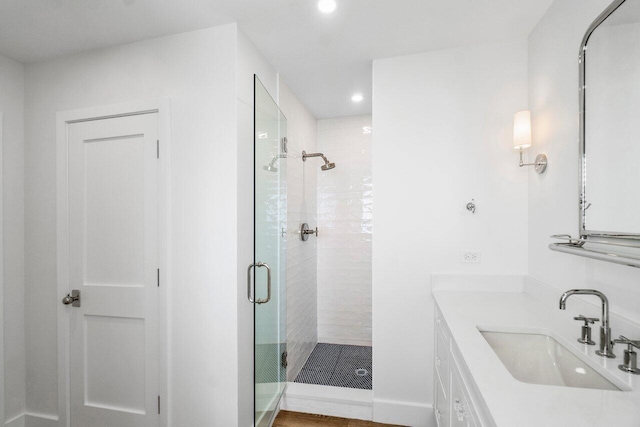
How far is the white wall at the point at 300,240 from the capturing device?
2.64 metres

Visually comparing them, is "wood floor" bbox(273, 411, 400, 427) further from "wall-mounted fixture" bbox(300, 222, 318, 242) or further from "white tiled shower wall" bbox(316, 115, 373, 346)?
"wall-mounted fixture" bbox(300, 222, 318, 242)

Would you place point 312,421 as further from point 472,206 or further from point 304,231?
point 472,206

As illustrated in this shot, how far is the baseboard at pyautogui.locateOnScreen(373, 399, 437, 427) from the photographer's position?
209 cm

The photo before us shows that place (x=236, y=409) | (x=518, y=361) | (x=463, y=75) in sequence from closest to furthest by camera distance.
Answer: (x=518, y=361) → (x=236, y=409) → (x=463, y=75)

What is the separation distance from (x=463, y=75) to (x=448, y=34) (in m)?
0.30

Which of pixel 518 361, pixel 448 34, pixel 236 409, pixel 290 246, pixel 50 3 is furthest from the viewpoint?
pixel 290 246

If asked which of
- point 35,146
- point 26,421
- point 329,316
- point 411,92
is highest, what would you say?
point 411,92

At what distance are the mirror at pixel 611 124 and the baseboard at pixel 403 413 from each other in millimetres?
1550

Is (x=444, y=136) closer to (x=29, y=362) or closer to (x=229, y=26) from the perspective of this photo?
(x=229, y=26)

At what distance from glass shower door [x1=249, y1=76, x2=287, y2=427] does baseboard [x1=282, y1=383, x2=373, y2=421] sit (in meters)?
0.15

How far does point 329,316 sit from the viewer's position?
3.57 metres

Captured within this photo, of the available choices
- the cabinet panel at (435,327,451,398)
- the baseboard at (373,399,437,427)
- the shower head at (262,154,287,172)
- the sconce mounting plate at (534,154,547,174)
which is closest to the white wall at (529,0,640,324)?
the sconce mounting plate at (534,154,547,174)

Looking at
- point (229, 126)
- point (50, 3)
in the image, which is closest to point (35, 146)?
point (50, 3)

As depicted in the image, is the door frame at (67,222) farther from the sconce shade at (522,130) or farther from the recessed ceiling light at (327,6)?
the sconce shade at (522,130)
